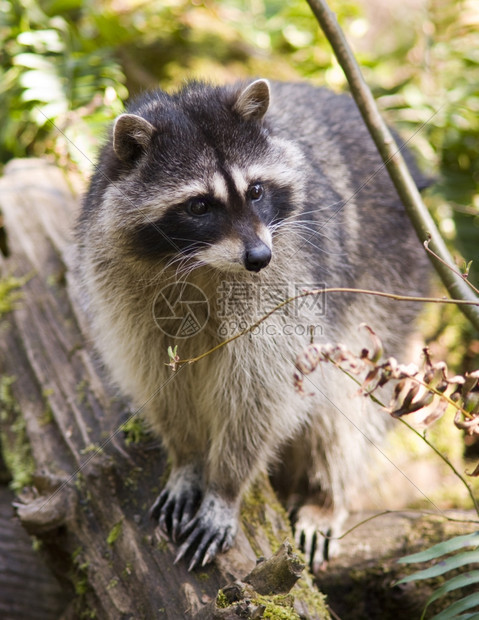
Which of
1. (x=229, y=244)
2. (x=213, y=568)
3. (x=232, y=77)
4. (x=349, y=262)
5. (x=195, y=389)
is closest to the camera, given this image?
(x=229, y=244)

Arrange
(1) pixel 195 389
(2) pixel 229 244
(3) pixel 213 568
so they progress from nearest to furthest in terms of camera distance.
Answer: (2) pixel 229 244 → (3) pixel 213 568 → (1) pixel 195 389

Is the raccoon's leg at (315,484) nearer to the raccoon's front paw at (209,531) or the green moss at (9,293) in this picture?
the raccoon's front paw at (209,531)

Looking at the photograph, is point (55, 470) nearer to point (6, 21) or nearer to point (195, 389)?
point (195, 389)

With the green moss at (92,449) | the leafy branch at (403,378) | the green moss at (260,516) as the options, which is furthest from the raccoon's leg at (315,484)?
the leafy branch at (403,378)

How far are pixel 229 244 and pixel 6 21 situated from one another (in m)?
3.50

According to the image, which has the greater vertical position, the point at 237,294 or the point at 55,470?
the point at 237,294

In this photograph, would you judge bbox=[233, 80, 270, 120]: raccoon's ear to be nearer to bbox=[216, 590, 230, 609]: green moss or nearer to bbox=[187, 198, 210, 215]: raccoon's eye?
bbox=[187, 198, 210, 215]: raccoon's eye

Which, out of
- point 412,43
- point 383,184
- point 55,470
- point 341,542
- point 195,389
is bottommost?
point 341,542

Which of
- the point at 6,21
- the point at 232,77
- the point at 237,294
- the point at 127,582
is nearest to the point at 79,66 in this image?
the point at 6,21

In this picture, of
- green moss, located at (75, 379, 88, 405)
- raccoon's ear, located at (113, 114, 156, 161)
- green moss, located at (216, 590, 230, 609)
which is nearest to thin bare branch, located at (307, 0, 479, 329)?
raccoon's ear, located at (113, 114, 156, 161)

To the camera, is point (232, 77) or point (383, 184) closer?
point (383, 184)

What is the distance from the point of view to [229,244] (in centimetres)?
208

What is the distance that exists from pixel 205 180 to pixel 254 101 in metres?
0.44

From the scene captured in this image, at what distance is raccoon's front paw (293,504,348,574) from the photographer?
3.00m
